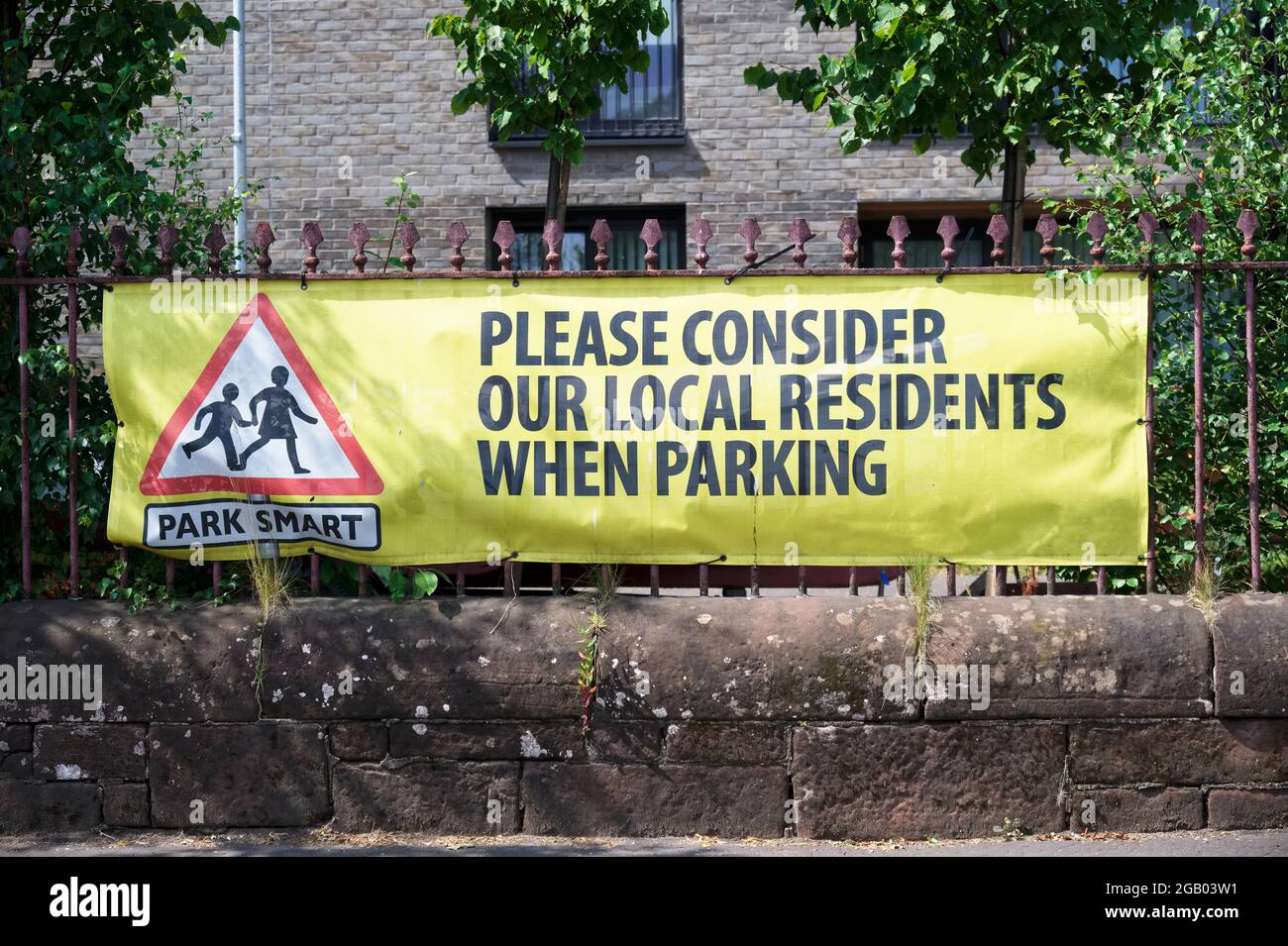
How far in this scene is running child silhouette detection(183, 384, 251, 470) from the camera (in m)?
5.42

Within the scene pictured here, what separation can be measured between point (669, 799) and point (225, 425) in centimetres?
235

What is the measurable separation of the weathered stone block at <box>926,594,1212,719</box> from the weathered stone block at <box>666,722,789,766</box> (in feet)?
2.01

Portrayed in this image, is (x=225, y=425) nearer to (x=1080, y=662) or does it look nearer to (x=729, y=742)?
(x=729, y=742)

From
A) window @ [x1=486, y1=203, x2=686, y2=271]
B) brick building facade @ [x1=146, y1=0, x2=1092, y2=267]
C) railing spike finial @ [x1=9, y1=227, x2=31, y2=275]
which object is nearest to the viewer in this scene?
railing spike finial @ [x1=9, y1=227, x2=31, y2=275]

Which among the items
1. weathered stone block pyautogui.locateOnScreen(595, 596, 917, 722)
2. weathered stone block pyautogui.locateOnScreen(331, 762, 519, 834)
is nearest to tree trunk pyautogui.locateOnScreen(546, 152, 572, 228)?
weathered stone block pyautogui.locateOnScreen(595, 596, 917, 722)

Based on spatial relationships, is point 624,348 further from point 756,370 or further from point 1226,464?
point 1226,464

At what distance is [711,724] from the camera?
516cm

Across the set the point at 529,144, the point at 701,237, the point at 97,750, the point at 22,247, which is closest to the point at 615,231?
the point at 529,144

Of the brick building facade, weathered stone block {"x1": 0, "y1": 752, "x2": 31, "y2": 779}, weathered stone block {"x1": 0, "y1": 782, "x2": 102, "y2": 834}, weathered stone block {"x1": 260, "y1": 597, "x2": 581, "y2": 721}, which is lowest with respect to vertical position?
weathered stone block {"x1": 0, "y1": 782, "x2": 102, "y2": 834}

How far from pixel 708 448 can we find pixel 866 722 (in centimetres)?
124

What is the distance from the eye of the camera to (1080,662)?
5.08 meters

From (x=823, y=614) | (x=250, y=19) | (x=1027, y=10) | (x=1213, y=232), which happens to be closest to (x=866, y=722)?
(x=823, y=614)

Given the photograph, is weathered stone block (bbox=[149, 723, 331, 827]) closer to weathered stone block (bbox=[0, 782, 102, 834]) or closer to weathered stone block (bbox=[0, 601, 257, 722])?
weathered stone block (bbox=[0, 601, 257, 722])

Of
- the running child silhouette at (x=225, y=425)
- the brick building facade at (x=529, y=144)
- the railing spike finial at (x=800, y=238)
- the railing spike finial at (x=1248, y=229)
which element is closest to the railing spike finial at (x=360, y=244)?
the running child silhouette at (x=225, y=425)
